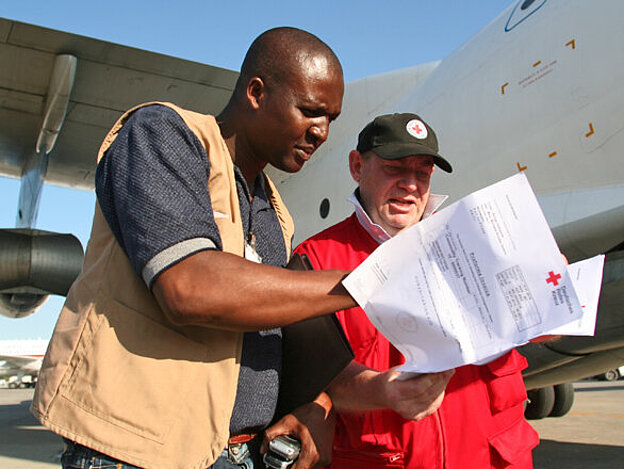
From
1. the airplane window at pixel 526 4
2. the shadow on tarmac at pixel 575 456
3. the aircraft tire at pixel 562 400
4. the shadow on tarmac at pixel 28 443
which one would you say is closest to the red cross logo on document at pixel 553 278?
the airplane window at pixel 526 4

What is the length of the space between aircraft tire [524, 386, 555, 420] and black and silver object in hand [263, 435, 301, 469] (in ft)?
23.7

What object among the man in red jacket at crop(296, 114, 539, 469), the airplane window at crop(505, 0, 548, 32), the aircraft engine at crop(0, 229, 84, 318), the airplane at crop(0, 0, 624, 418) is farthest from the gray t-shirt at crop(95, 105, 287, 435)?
the aircraft engine at crop(0, 229, 84, 318)

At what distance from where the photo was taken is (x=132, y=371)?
1090 millimetres

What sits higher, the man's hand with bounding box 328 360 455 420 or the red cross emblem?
the red cross emblem

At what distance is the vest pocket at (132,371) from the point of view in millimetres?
1065

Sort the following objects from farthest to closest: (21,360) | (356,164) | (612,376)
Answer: (21,360) < (612,376) < (356,164)

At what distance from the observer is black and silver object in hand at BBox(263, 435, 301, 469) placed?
133cm

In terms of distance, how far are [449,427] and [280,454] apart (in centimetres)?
46

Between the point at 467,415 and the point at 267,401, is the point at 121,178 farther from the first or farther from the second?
the point at 467,415

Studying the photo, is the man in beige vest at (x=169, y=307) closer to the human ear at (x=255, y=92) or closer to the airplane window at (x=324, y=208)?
the human ear at (x=255, y=92)

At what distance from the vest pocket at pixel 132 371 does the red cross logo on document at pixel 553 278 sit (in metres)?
0.70

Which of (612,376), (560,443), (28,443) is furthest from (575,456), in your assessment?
(612,376)

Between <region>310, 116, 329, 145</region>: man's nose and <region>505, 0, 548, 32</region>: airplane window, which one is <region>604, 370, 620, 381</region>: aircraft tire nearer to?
<region>505, 0, 548, 32</region>: airplane window

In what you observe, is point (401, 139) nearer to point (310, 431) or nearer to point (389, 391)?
point (389, 391)
